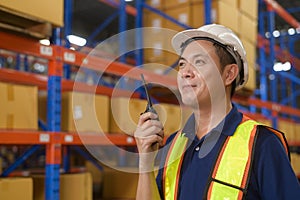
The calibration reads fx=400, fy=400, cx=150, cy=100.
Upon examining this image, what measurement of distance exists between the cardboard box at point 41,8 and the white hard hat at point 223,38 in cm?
135

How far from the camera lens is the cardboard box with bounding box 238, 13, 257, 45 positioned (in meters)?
5.72

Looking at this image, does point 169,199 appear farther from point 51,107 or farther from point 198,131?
point 51,107

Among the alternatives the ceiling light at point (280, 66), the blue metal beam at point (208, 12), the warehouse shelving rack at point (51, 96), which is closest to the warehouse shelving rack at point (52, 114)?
the warehouse shelving rack at point (51, 96)

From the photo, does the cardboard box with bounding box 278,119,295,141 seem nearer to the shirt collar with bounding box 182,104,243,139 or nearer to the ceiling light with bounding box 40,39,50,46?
the ceiling light with bounding box 40,39,50,46

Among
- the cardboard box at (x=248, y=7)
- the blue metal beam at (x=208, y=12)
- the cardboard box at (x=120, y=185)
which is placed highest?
the cardboard box at (x=248, y=7)

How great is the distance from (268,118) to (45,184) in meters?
→ 5.55

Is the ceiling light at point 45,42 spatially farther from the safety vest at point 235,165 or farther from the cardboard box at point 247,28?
the cardboard box at point 247,28

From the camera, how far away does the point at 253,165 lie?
1474mm

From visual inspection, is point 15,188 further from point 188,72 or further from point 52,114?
point 188,72

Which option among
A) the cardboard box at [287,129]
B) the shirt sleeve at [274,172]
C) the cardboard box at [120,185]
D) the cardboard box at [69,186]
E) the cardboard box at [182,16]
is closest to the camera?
the shirt sleeve at [274,172]

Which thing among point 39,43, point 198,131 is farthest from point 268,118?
point 198,131

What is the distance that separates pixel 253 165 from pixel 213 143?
0.22 meters

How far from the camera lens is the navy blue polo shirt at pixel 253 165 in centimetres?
141

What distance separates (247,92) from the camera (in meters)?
6.33
